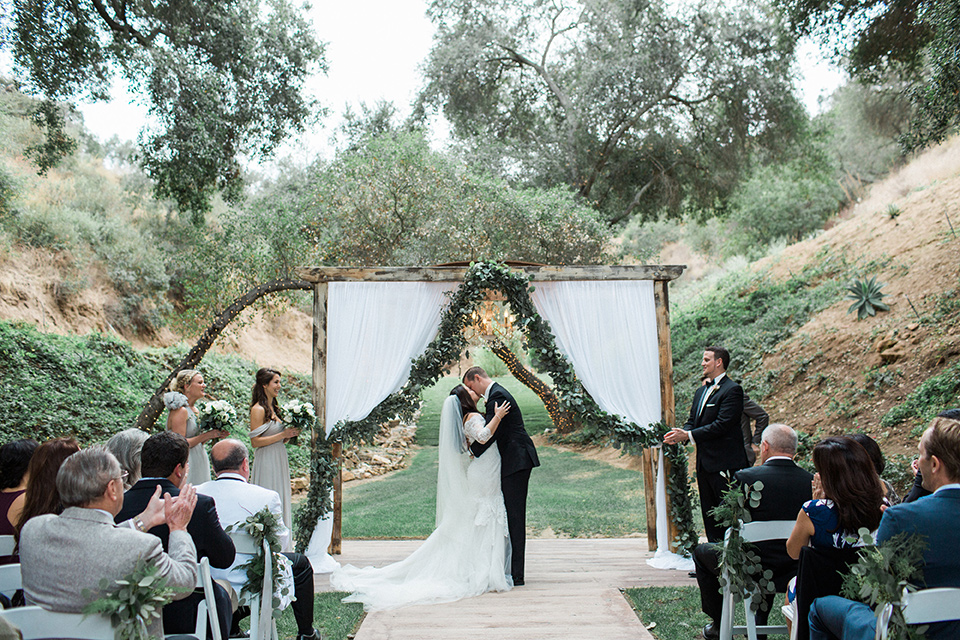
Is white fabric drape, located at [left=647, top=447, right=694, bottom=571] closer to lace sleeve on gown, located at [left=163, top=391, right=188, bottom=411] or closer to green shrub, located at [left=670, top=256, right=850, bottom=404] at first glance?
lace sleeve on gown, located at [left=163, top=391, right=188, bottom=411]

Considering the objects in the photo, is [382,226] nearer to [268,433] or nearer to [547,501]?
[547,501]

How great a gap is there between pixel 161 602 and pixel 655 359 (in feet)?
16.5

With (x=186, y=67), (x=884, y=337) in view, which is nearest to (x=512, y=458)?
(x=884, y=337)

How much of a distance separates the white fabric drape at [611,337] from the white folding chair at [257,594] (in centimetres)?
372

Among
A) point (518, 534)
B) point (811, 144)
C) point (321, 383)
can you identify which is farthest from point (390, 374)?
point (811, 144)

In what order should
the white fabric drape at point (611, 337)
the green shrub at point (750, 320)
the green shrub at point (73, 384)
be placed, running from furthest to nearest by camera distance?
1. the green shrub at point (750, 320)
2. the green shrub at point (73, 384)
3. the white fabric drape at point (611, 337)

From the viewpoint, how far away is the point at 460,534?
5.44m

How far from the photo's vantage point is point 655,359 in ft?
21.5

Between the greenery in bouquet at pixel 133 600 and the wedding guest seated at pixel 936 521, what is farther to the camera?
the wedding guest seated at pixel 936 521

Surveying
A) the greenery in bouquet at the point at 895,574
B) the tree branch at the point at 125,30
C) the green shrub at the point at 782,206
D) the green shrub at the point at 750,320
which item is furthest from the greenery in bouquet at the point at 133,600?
the green shrub at the point at 782,206

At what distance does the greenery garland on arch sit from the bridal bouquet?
112cm

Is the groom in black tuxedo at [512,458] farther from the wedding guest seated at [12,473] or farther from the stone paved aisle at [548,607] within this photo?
the wedding guest seated at [12,473]

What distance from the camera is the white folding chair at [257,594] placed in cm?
→ 334

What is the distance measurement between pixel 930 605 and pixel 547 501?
779 cm
